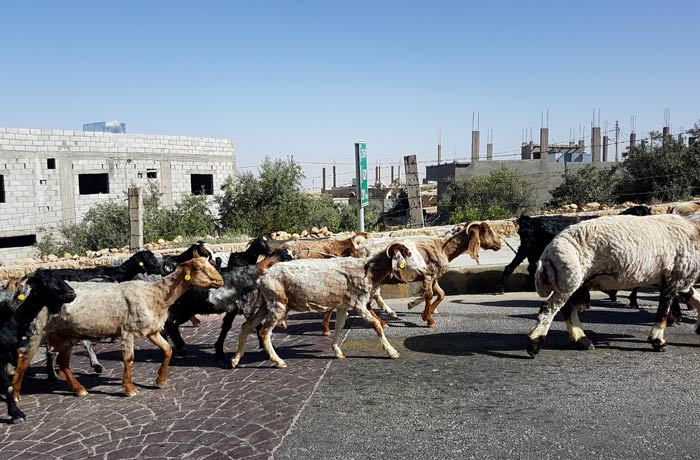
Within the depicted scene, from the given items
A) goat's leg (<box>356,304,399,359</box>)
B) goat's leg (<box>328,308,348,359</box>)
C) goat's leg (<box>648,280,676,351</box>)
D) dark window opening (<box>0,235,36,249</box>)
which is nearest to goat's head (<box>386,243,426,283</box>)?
goat's leg (<box>356,304,399,359</box>)

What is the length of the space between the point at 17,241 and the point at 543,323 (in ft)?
88.8

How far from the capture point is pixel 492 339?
8.79 meters

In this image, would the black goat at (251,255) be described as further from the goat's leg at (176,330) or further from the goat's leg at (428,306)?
the goat's leg at (428,306)

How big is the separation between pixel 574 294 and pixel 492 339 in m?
1.32

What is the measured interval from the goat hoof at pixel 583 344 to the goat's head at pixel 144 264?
19.8 feet

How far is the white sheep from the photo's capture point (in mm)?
7695

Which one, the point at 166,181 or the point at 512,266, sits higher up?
the point at 166,181

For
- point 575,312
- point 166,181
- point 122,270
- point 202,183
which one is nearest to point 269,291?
point 122,270

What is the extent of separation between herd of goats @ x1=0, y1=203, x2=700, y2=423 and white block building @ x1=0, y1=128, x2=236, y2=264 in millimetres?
18048

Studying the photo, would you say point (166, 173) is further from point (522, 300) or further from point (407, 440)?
point (407, 440)

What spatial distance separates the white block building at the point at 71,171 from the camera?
27.2 metres

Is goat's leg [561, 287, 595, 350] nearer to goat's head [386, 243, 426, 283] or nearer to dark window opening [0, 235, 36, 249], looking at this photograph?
goat's head [386, 243, 426, 283]

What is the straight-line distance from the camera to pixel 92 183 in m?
33.4

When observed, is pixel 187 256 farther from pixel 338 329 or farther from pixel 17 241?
pixel 17 241
